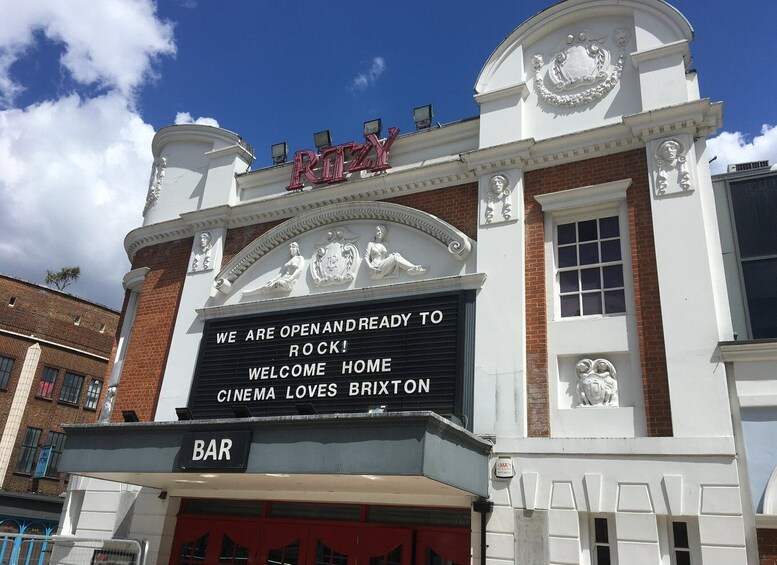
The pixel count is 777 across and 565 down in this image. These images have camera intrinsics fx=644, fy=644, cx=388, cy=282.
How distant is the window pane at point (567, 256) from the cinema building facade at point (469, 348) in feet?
0.12

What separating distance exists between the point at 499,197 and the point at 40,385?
26306 millimetres

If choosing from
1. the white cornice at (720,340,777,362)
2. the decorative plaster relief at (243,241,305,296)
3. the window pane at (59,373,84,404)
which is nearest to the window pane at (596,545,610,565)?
the white cornice at (720,340,777,362)

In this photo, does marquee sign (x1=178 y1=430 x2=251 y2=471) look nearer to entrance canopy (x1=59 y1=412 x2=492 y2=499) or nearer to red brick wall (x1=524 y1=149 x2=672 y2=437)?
entrance canopy (x1=59 y1=412 x2=492 y2=499)

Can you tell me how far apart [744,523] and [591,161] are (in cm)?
610

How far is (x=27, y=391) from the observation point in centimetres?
2891

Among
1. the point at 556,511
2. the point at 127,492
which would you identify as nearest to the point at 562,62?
the point at 556,511

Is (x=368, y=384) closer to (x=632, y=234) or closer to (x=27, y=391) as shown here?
(x=632, y=234)

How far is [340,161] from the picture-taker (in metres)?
13.9

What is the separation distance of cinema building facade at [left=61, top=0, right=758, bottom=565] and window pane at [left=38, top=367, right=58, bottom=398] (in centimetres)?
1799

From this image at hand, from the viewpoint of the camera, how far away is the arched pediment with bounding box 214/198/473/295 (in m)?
12.0

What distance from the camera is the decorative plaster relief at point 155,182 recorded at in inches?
655

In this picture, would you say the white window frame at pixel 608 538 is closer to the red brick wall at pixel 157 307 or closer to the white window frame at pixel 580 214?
the white window frame at pixel 580 214

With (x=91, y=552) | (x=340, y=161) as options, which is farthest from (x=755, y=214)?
(x=91, y=552)

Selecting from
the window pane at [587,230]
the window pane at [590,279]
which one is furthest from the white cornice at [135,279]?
the window pane at [590,279]
